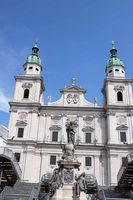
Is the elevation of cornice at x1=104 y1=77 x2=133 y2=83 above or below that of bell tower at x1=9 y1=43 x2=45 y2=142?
above

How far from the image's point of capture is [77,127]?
149ft

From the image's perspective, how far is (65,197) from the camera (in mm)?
17562

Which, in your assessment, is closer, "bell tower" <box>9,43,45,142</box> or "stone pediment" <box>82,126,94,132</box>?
"bell tower" <box>9,43,45,142</box>

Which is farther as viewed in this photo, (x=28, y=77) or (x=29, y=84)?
(x=28, y=77)

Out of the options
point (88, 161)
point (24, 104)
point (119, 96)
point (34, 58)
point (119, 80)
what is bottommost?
point (88, 161)

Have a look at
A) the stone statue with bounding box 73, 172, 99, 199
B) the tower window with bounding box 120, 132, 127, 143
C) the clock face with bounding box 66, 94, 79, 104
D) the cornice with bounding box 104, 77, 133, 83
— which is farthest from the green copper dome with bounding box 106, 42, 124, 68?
the stone statue with bounding box 73, 172, 99, 199

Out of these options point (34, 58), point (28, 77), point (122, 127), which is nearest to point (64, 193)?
point (122, 127)

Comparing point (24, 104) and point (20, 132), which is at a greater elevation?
point (24, 104)

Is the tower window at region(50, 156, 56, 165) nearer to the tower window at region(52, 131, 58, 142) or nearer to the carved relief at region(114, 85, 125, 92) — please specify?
the tower window at region(52, 131, 58, 142)

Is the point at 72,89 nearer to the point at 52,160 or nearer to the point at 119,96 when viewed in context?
the point at 119,96

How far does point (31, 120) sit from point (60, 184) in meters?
27.6

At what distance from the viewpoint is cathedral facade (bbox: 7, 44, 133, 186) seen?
42125 millimetres

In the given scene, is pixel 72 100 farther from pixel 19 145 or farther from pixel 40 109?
pixel 19 145

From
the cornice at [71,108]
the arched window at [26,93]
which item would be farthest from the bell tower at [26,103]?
the cornice at [71,108]
